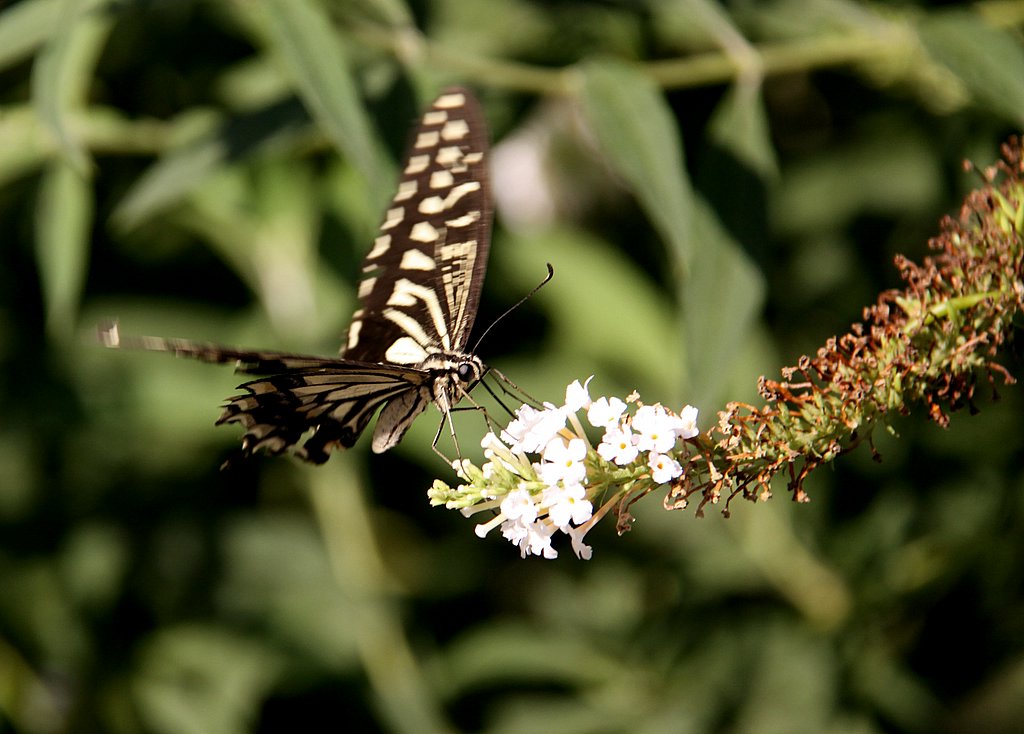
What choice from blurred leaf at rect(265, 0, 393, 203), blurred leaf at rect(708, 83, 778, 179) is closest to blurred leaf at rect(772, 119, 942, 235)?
blurred leaf at rect(708, 83, 778, 179)

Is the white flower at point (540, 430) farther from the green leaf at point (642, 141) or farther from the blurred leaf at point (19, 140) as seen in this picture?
the blurred leaf at point (19, 140)

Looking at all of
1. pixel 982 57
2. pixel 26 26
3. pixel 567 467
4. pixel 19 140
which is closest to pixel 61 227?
pixel 19 140

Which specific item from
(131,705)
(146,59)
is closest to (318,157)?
(146,59)

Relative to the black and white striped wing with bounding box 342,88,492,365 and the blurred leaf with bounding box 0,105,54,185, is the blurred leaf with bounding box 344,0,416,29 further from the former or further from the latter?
the blurred leaf with bounding box 0,105,54,185

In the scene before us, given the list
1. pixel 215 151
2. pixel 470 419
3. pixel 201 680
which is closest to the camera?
pixel 215 151

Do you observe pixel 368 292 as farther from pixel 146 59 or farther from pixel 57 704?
pixel 57 704

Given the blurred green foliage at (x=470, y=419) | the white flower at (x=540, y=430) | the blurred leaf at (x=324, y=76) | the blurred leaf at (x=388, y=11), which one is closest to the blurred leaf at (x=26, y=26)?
the blurred green foliage at (x=470, y=419)

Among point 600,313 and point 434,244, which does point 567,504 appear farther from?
point 600,313
